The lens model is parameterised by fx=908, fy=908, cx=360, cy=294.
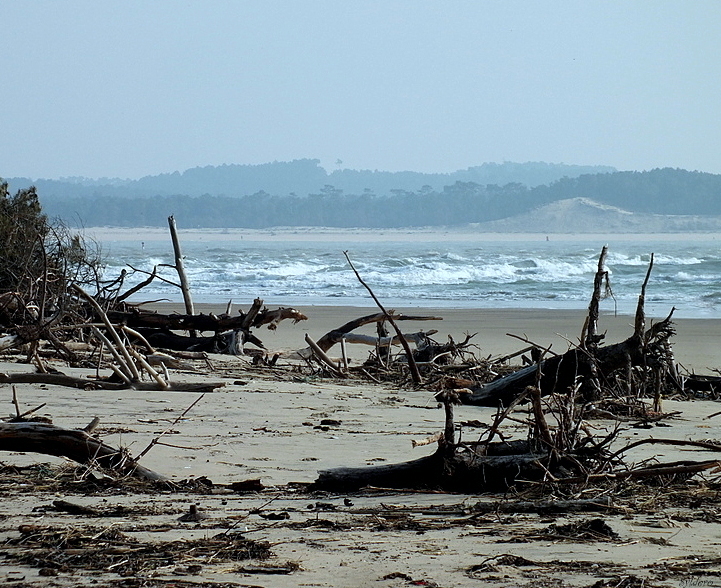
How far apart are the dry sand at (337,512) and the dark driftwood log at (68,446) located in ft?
0.73

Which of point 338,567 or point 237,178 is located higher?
point 237,178

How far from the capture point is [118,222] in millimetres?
114688

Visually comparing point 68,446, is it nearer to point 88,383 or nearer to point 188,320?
point 88,383

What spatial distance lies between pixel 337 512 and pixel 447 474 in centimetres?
58

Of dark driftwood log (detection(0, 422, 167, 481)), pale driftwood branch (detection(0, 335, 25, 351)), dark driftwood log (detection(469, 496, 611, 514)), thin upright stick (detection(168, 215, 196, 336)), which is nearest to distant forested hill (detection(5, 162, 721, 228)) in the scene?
thin upright stick (detection(168, 215, 196, 336))

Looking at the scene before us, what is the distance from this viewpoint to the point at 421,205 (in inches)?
5002

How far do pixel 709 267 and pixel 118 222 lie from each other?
89.9m

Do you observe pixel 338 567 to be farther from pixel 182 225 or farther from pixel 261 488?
pixel 182 225

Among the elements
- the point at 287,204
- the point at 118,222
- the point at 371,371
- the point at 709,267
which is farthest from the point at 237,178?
the point at 371,371

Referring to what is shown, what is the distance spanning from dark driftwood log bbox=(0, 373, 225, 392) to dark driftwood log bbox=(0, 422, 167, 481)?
2.90m

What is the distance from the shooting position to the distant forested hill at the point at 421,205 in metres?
118

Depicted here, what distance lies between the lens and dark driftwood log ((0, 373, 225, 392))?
6891 mm

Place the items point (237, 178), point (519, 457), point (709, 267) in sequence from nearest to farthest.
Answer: point (519, 457), point (709, 267), point (237, 178)

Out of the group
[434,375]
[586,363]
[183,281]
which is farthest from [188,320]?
[586,363]
